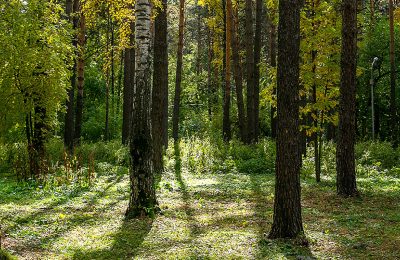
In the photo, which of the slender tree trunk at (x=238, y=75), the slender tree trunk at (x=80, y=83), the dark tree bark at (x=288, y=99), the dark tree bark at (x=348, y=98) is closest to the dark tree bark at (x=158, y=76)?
the dark tree bark at (x=348, y=98)

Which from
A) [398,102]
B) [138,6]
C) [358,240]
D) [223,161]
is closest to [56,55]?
[138,6]

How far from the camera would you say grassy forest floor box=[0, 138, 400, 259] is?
6.70m

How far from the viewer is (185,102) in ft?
135

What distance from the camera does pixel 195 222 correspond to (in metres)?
8.69

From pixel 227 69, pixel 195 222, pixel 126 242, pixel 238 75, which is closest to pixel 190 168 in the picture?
pixel 238 75

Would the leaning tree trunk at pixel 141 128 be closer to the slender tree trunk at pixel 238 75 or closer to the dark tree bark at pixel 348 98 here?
the dark tree bark at pixel 348 98

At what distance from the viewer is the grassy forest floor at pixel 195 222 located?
6695 mm

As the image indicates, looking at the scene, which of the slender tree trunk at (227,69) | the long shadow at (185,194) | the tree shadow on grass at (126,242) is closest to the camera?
the tree shadow on grass at (126,242)

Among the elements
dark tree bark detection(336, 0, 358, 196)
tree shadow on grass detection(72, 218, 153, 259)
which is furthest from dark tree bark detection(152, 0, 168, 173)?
tree shadow on grass detection(72, 218, 153, 259)

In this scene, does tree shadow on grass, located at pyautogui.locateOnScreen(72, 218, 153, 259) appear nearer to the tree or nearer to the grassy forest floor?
the grassy forest floor

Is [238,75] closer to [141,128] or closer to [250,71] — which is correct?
[250,71]

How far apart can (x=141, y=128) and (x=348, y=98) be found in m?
5.52

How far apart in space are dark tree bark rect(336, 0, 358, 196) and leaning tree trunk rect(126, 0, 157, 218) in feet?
16.8

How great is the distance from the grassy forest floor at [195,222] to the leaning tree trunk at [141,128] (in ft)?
1.65
